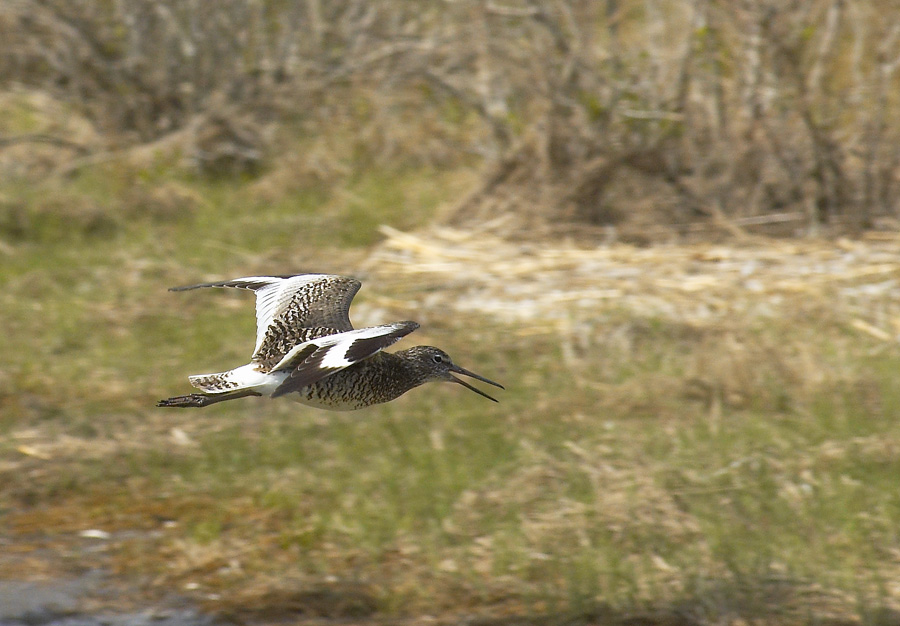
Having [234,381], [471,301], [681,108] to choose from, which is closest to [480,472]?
[234,381]

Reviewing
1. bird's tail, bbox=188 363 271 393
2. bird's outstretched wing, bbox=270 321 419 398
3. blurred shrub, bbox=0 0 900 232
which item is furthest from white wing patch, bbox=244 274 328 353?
blurred shrub, bbox=0 0 900 232

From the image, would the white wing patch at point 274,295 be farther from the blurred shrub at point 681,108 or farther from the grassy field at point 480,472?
the blurred shrub at point 681,108

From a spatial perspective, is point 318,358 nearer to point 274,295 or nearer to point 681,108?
point 274,295

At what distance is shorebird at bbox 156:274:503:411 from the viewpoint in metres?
3.56

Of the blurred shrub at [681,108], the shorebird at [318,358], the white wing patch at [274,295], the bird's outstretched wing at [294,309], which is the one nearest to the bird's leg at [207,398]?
the shorebird at [318,358]

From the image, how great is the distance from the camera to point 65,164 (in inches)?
409

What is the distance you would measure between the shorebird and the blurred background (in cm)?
119

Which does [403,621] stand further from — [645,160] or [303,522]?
[645,160]

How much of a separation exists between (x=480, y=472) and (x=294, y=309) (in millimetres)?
1600

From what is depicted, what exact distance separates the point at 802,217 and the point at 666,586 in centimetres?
426

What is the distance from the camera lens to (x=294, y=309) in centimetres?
448

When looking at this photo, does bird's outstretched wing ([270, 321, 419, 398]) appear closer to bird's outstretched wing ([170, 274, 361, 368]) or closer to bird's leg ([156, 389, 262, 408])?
bird's leg ([156, 389, 262, 408])

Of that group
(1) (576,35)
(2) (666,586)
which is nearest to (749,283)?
(1) (576,35)

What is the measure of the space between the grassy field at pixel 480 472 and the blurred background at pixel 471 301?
0.02 metres
